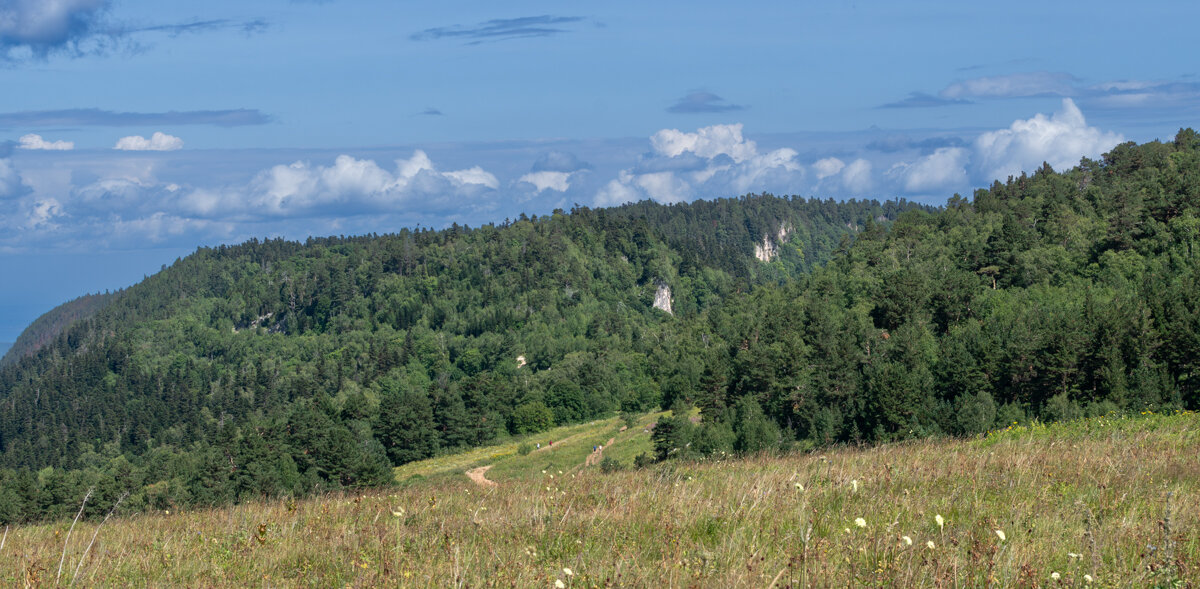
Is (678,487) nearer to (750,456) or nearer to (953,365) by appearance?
(750,456)

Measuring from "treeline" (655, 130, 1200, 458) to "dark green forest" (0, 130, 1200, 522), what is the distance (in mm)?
245

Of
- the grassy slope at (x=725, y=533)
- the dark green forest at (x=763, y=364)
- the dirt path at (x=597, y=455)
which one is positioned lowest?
the dirt path at (x=597, y=455)

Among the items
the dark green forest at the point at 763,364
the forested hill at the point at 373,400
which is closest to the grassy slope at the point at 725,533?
the dark green forest at the point at 763,364

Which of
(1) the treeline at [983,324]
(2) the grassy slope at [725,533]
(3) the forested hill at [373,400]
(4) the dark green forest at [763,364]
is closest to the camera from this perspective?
(2) the grassy slope at [725,533]

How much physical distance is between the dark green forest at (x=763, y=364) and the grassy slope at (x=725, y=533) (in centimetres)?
428

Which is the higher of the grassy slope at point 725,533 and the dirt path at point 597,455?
the grassy slope at point 725,533

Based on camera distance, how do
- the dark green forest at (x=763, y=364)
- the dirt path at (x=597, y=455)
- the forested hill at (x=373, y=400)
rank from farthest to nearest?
the dirt path at (x=597, y=455), the forested hill at (x=373, y=400), the dark green forest at (x=763, y=364)

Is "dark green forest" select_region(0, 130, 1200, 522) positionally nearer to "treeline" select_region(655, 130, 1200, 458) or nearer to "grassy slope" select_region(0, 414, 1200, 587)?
"treeline" select_region(655, 130, 1200, 458)

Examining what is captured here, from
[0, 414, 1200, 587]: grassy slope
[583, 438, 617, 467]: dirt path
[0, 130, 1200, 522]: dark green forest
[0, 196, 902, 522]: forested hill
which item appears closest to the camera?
[0, 414, 1200, 587]: grassy slope

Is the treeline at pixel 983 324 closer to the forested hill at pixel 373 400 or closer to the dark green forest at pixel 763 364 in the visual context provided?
the dark green forest at pixel 763 364

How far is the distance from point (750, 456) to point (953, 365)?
156 feet

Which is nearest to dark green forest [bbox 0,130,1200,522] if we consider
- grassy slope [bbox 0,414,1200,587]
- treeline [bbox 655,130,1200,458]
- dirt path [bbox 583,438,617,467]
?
treeline [bbox 655,130,1200,458]

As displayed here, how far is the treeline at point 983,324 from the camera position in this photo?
151 feet

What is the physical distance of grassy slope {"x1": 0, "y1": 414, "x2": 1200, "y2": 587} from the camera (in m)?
5.69
